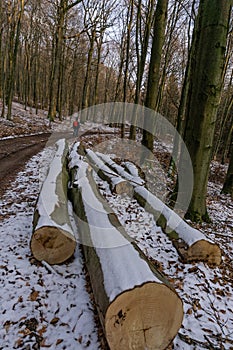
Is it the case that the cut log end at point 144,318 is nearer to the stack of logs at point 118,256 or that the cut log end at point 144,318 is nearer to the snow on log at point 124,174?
the stack of logs at point 118,256

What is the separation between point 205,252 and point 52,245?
2454 mm

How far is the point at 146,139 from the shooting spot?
30.6ft

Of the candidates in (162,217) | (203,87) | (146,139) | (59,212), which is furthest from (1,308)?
(146,139)

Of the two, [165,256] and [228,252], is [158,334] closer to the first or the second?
[165,256]

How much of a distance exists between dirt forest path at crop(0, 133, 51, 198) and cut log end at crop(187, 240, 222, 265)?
4.57 meters

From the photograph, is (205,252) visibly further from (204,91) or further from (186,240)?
(204,91)

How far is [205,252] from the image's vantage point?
153 inches

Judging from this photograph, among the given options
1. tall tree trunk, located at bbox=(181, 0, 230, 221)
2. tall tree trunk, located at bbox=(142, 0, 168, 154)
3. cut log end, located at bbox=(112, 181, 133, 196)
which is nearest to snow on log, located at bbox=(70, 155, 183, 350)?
tall tree trunk, located at bbox=(181, 0, 230, 221)

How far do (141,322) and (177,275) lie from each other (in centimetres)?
156

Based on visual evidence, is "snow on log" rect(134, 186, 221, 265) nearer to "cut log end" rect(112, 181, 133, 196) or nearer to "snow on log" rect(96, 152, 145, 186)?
"snow on log" rect(96, 152, 145, 186)

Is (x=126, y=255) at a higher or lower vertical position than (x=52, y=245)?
higher

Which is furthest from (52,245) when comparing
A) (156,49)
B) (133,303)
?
(156,49)

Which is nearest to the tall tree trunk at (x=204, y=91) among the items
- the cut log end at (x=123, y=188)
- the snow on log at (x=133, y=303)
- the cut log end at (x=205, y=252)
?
the cut log end at (x=205, y=252)

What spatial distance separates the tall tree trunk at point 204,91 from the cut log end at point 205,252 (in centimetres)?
151
